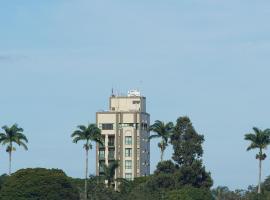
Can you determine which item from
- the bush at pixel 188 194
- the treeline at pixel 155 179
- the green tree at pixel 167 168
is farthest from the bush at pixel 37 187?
the green tree at pixel 167 168

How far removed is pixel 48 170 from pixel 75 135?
1210 cm

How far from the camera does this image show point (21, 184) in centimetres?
17700

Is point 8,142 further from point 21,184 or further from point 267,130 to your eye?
point 267,130

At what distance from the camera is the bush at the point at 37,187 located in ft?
577

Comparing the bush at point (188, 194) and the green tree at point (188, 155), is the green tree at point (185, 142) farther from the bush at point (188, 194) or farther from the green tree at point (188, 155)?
the bush at point (188, 194)

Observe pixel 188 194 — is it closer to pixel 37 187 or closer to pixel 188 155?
pixel 188 155

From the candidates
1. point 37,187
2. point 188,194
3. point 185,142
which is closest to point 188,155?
point 185,142

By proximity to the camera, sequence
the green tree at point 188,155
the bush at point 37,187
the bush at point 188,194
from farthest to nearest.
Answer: the green tree at point 188,155 < the bush at point 37,187 < the bush at point 188,194

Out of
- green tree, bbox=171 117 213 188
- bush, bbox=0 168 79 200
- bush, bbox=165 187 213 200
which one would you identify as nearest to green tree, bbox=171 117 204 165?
green tree, bbox=171 117 213 188

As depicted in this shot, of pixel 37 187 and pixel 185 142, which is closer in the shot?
pixel 37 187

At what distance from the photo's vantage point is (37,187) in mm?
176875

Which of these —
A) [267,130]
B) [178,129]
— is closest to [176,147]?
[178,129]

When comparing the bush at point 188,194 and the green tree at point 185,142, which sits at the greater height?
the green tree at point 185,142

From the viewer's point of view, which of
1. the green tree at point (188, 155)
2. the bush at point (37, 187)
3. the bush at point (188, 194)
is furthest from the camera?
the green tree at point (188, 155)
